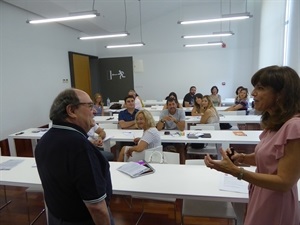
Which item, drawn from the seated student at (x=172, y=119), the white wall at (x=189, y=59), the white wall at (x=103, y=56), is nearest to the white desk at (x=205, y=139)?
the seated student at (x=172, y=119)

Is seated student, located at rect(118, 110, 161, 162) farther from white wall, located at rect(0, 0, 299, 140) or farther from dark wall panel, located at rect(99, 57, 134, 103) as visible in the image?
dark wall panel, located at rect(99, 57, 134, 103)

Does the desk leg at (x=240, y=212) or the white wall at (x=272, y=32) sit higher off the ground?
the white wall at (x=272, y=32)

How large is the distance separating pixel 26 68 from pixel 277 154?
6.37m

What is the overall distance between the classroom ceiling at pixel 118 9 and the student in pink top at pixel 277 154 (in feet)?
17.4

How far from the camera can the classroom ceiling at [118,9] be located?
5.52 meters

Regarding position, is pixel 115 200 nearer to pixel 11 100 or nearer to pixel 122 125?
pixel 122 125

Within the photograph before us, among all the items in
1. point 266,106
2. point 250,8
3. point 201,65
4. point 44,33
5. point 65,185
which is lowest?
point 65,185

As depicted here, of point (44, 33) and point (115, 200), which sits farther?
point (44, 33)

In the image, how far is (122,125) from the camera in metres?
4.47

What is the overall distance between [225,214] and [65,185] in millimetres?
1360

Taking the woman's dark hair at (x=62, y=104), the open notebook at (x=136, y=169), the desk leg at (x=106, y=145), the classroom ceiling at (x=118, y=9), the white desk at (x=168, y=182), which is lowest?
the desk leg at (x=106, y=145)

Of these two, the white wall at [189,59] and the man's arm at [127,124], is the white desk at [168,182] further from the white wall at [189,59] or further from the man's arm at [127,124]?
the white wall at [189,59]

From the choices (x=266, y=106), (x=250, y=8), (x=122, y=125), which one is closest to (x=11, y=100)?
(x=122, y=125)

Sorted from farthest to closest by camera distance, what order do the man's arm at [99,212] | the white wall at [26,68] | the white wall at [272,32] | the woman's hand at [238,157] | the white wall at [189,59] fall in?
1. the white wall at [189,59]
2. the white wall at [272,32]
3. the white wall at [26,68]
4. the woman's hand at [238,157]
5. the man's arm at [99,212]
